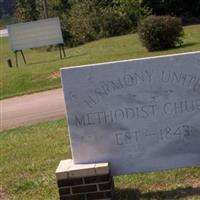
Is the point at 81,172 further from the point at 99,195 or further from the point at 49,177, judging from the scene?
the point at 49,177

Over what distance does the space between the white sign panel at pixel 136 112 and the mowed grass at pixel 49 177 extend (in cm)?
26

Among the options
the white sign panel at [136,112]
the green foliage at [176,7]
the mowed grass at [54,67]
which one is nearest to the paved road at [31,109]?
the mowed grass at [54,67]

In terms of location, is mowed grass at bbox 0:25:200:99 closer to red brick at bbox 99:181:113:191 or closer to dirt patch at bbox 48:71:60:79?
dirt patch at bbox 48:71:60:79

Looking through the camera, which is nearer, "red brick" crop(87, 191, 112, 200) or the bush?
"red brick" crop(87, 191, 112, 200)

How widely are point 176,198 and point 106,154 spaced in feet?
2.44

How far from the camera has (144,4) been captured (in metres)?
38.2

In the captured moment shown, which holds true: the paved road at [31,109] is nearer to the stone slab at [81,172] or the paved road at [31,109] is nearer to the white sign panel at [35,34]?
the stone slab at [81,172]

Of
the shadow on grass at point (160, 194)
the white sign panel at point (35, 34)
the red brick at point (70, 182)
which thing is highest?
the red brick at point (70, 182)

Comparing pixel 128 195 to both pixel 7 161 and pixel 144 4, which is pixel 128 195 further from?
pixel 144 4

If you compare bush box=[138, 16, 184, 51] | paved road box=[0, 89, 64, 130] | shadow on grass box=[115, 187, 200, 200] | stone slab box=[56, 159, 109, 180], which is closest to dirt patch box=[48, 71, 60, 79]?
paved road box=[0, 89, 64, 130]

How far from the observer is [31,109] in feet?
49.0

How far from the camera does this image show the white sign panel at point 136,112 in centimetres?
618

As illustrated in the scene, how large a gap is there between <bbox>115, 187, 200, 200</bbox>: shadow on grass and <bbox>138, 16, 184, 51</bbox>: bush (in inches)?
646

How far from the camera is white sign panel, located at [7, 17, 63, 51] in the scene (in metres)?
25.8
